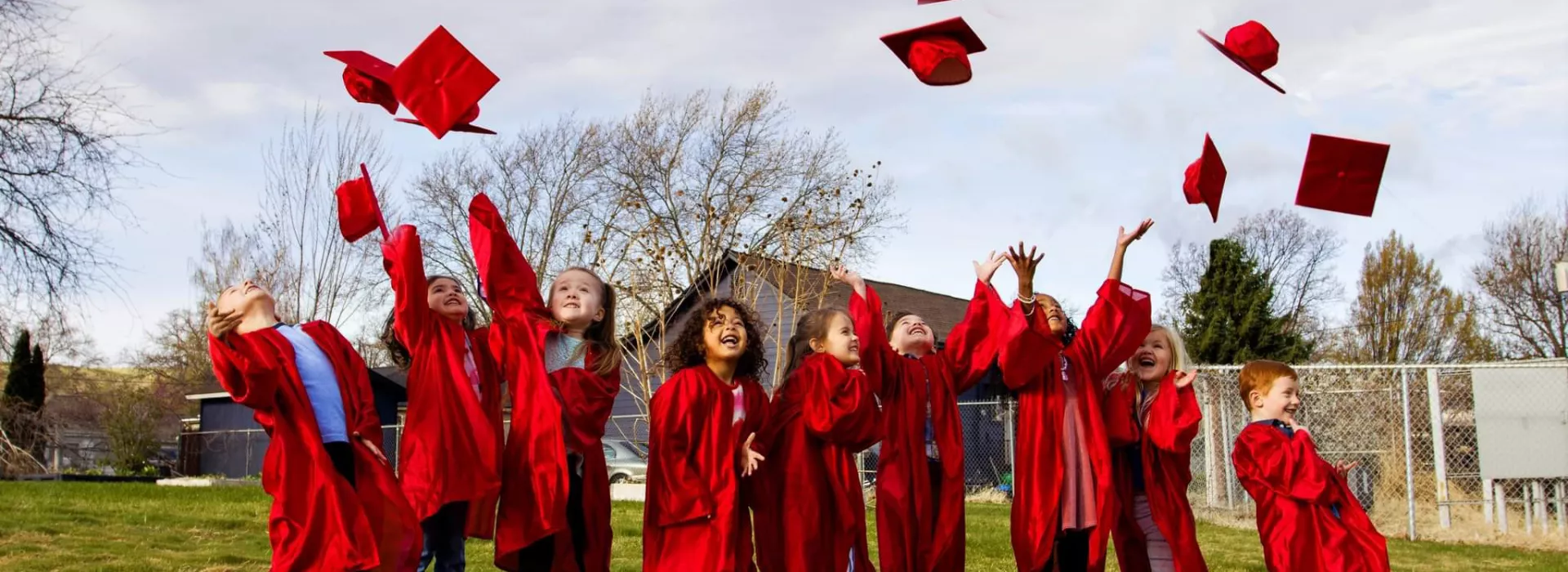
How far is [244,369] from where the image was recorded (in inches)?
158

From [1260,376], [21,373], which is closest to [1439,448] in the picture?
[1260,376]

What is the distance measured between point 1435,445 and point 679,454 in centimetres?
940

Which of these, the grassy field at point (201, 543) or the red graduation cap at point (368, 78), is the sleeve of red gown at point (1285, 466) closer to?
the grassy field at point (201, 543)

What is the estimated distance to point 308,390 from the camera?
4.28 meters

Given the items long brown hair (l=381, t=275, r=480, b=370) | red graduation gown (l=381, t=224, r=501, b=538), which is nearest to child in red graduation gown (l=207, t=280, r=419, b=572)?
red graduation gown (l=381, t=224, r=501, b=538)

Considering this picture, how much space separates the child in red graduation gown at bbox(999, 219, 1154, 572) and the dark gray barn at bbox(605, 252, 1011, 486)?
226 inches

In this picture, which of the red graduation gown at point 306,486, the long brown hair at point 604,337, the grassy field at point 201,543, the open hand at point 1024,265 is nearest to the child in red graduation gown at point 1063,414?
the open hand at point 1024,265

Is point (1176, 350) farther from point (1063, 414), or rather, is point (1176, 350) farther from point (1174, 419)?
point (1063, 414)

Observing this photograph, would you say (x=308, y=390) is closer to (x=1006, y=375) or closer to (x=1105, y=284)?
(x=1006, y=375)

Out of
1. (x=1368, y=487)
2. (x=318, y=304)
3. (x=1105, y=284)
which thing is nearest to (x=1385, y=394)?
(x=1368, y=487)

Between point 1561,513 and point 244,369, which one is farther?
point 1561,513

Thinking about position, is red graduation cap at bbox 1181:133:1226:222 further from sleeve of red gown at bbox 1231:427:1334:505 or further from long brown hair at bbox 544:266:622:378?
long brown hair at bbox 544:266:622:378

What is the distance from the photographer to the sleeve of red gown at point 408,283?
4523mm

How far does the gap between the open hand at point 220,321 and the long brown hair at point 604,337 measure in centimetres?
129
